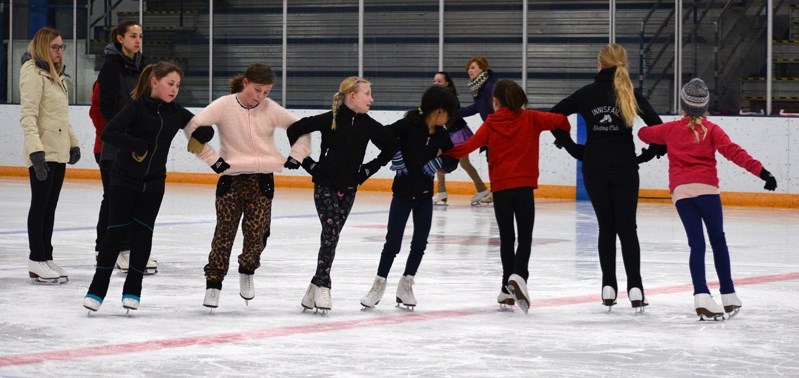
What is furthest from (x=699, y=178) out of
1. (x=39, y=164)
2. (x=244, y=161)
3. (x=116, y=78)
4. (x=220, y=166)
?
(x=39, y=164)

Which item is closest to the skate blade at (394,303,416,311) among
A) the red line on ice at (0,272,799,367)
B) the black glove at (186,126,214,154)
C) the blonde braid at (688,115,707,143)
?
the red line on ice at (0,272,799,367)

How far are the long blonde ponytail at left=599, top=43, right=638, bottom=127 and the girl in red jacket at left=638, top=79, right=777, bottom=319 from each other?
0.62 feet

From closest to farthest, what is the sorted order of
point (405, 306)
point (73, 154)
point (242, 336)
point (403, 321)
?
1. point (242, 336)
2. point (403, 321)
3. point (405, 306)
4. point (73, 154)

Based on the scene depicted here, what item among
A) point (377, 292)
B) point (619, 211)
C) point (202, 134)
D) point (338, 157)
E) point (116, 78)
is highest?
point (116, 78)

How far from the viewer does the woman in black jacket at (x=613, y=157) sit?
6.57 m

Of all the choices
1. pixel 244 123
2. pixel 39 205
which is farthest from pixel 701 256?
pixel 39 205

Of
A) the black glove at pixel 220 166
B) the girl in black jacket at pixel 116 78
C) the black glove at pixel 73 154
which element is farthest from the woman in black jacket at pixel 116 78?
the black glove at pixel 220 166

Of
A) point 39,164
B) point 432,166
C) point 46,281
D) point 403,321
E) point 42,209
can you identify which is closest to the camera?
point 403,321

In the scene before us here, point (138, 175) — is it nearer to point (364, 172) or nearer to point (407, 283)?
point (364, 172)

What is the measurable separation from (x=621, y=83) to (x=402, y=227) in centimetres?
125

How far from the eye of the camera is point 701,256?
6.48m

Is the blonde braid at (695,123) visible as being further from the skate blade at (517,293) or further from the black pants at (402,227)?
the black pants at (402,227)

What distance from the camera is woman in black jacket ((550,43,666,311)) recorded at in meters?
6.57

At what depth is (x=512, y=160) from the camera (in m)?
6.61
